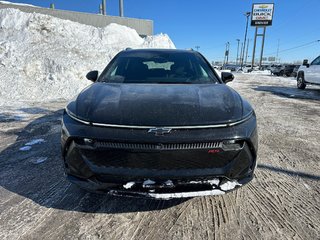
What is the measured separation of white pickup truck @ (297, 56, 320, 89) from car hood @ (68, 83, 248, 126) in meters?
10.3

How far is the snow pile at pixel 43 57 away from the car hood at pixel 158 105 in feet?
21.0

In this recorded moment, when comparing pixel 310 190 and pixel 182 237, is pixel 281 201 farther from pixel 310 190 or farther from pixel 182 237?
pixel 182 237

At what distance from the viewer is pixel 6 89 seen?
321 inches

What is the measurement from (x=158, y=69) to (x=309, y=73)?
1078 cm

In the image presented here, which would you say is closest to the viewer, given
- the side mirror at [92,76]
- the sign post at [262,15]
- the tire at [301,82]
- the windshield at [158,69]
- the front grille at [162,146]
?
the front grille at [162,146]

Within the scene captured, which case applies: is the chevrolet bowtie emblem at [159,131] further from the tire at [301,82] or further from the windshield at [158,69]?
the tire at [301,82]

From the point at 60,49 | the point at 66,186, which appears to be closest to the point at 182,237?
the point at 66,186

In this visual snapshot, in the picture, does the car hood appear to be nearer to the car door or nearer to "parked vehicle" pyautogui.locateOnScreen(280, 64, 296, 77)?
the car door

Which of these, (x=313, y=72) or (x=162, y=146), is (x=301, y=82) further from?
(x=162, y=146)

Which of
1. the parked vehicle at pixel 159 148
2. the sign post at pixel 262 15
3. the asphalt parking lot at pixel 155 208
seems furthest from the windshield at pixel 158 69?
the sign post at pixel 262 15

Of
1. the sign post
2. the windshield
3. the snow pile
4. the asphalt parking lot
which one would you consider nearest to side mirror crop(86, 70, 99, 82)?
the windshield

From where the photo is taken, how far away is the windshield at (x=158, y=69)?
3.18 m

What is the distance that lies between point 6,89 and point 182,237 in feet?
27.2

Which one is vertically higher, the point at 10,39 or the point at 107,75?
the point at 10,39
